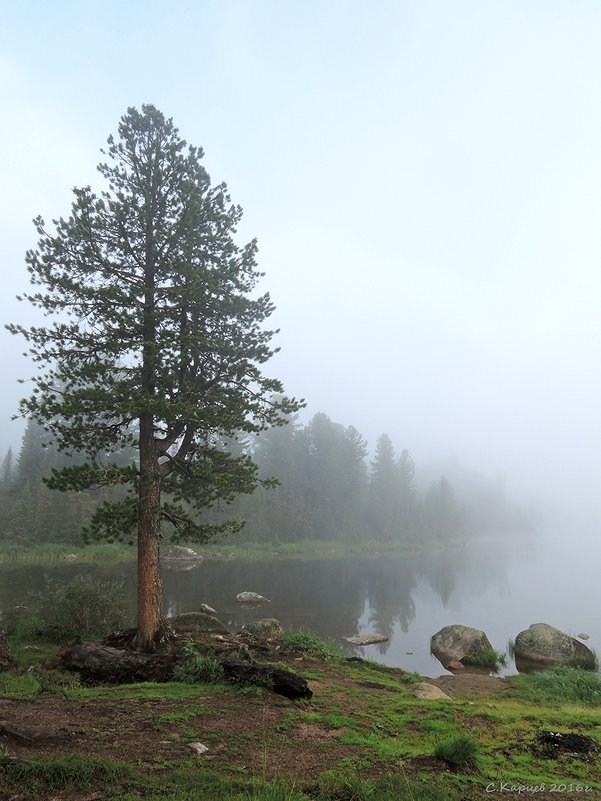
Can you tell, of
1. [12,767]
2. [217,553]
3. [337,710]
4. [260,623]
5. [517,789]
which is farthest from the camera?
[217,553]

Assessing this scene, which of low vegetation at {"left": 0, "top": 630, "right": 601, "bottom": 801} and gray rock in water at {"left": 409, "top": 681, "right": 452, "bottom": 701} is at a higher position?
low vegetation at {"left": 0, "top": 630, "right": 601, "bottom": 801}

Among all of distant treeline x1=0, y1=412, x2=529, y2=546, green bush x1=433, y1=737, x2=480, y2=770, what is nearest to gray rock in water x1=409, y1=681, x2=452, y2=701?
green bush x1=433, y1=737, x2=480, y2=770

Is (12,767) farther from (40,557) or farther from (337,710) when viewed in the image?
(40,557)

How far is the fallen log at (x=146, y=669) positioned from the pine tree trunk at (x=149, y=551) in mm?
1821

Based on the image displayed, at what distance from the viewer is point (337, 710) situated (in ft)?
30.1

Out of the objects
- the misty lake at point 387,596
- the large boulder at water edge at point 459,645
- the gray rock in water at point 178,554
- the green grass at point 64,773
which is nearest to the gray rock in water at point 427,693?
the misty lake at point 387,596

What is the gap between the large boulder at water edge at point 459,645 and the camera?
19016 mm

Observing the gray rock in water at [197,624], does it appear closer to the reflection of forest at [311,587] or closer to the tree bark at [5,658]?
the reflection of forest at [311,587]

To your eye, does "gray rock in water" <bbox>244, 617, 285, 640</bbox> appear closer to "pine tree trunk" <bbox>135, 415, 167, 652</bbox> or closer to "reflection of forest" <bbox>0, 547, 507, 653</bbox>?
"reflection of forest" <bbox>0, 547, 507, 653</bbox>

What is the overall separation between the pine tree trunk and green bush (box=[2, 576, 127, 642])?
136 inches

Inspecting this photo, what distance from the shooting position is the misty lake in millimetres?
23438

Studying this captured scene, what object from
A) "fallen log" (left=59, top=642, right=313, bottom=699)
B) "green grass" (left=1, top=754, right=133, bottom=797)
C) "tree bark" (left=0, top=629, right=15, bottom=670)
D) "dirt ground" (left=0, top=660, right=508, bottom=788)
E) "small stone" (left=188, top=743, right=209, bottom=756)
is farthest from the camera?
"tree bark" (left=0, top=629, right=15, bottom=670)

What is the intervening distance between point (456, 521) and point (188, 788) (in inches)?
4366

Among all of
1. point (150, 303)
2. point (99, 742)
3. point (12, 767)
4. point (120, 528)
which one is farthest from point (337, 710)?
point (150, 303)
